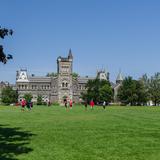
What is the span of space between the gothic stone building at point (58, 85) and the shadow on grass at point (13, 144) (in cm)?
16280

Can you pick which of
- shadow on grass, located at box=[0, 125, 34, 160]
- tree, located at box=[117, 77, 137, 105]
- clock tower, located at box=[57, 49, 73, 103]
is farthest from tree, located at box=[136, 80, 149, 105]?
shadow on grass, located at box=[0, 125, 34, 160]

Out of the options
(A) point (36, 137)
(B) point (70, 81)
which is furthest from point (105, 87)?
(A) point (36, 137)

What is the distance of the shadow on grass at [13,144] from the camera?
1515cm

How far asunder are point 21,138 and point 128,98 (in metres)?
127

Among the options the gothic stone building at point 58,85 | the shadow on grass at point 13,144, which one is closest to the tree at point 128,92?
the gothic stone building at point 58,85

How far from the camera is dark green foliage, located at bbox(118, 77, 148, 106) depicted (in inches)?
5664

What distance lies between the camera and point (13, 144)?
58.6 ft

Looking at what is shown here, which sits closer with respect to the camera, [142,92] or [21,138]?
[21,138]

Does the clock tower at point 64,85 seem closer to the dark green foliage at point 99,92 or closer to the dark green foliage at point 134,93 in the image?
the dark green foliage at point 99,92

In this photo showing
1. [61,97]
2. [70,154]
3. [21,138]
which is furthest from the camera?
[61,97]

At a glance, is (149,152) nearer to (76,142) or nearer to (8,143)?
(76,142)

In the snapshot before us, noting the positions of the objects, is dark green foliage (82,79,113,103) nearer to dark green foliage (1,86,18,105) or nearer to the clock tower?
the clock tower

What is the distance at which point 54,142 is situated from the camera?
18.4 metres

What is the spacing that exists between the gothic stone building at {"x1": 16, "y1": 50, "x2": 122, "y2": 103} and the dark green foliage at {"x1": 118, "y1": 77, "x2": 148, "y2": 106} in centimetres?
4243
